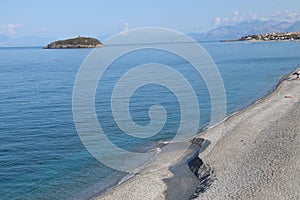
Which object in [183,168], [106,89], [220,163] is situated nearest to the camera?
[220,163]

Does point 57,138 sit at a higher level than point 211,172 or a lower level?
lower

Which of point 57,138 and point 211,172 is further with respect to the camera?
point 57,138

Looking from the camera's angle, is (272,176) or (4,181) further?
(4,181)

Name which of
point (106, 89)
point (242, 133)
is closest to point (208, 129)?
point (242, 133)

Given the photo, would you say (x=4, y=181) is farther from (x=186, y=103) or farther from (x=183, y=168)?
(x=186, y=103)

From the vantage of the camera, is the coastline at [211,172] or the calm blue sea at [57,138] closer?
the coastline at [211,172]

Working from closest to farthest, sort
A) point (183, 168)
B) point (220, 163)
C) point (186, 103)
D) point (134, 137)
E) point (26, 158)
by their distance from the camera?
point (220, 163)
point (183, 168)
point (26, 158)
point (134, 137)
point (186, 103)

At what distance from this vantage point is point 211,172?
69.1ft

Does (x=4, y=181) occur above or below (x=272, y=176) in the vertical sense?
below

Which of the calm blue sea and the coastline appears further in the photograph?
the calm blue sea

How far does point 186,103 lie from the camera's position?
45.8m

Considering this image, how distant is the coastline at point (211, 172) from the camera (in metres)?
18.6

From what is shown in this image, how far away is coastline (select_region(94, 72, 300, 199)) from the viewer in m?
18.6

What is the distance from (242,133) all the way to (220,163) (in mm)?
6816
